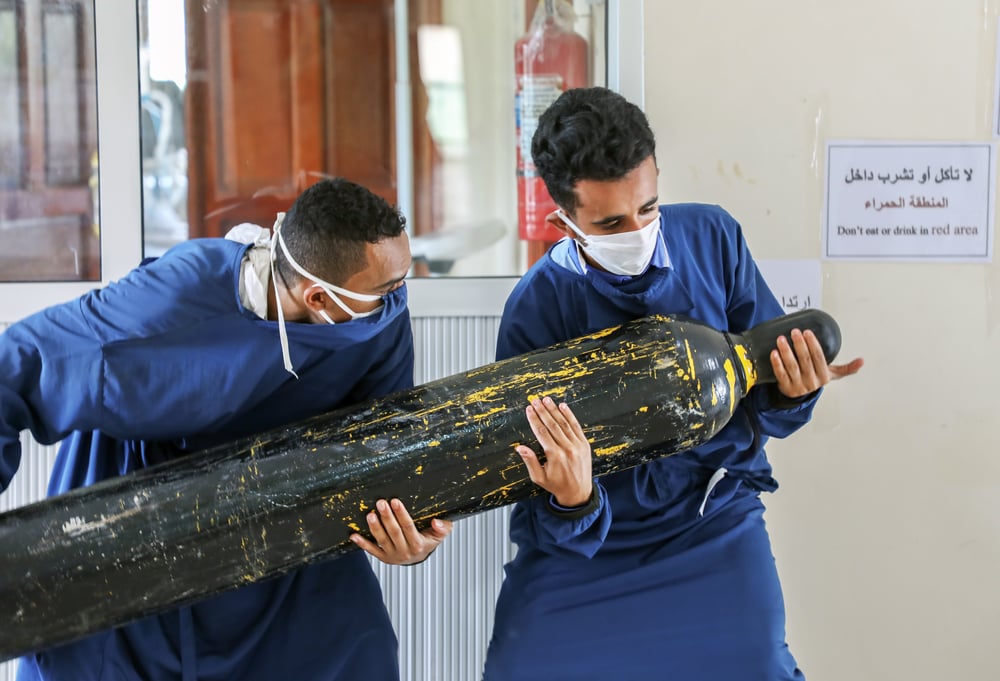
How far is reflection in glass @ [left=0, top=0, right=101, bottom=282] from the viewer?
1.62 meters

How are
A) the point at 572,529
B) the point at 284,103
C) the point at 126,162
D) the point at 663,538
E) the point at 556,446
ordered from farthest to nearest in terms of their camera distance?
the point at 284,103 → the point at 126,162 → the point at 663,538 → the point at 572,529 → the point at 556,446

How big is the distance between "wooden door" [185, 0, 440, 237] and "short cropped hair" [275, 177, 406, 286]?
1.97ft

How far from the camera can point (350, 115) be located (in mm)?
1727

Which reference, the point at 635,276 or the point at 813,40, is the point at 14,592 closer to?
the point at 635,276

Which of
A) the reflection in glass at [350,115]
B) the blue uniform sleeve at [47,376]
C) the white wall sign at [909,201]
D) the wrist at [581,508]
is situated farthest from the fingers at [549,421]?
the white wall sign at [909,201]

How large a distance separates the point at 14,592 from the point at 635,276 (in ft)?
2.85

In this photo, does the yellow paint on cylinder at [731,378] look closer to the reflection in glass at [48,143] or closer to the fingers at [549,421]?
the fingers at [549,421]

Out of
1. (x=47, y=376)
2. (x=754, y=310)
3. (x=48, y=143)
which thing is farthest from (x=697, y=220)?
(x=48, y=143)

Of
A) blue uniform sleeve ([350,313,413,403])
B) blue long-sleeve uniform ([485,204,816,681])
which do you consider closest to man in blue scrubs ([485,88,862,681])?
blue long-sleeve uniform ([485,204,816,681])

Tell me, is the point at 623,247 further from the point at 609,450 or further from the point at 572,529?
the point at 572,529

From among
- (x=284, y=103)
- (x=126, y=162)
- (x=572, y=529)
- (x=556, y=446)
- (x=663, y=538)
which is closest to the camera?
(x=556, y=446)

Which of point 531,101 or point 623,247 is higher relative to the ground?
point 531,101

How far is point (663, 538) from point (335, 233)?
64 cm

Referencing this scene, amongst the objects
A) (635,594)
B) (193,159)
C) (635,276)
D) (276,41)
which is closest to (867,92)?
(635,276)
